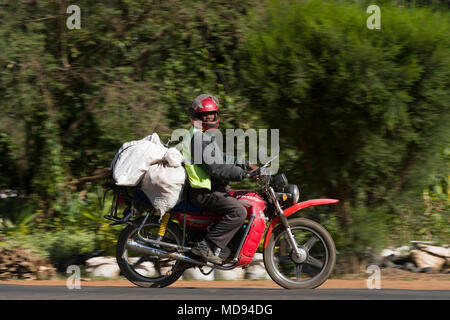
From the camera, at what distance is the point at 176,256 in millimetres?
6340

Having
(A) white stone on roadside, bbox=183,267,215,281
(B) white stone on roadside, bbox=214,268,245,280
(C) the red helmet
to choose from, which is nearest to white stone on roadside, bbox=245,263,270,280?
(B) white stone on roadside, bbox=214,268,245,280

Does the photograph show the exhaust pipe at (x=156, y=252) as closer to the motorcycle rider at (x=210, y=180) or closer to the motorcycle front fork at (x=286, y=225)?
the motorcycle rider at (x=210, y=180)

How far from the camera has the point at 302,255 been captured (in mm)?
6398

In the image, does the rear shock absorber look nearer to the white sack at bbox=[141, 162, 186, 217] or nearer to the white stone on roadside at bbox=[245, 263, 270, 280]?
the white sack at bbox=[141, 162, 186, 217]

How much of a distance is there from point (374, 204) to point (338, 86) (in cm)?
176

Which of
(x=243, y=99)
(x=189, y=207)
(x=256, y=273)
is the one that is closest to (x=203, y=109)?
(x=189, y=207)

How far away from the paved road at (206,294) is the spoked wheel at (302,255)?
0.51 ft

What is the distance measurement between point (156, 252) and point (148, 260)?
0.90 ft

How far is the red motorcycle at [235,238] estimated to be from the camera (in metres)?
6.37

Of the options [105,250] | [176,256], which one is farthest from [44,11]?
[176,256]

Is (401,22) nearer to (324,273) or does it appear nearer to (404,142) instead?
(404,142)

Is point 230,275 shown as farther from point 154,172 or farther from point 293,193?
point 154,172

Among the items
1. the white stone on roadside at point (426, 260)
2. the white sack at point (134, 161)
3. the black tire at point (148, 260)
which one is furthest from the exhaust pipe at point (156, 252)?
the white stone on roadside at point (426, 260)

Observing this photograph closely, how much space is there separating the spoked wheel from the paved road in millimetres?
155
